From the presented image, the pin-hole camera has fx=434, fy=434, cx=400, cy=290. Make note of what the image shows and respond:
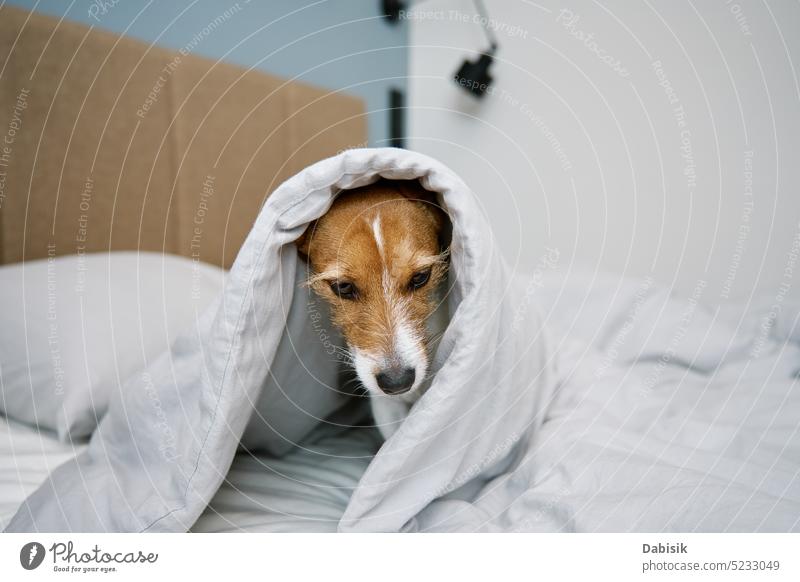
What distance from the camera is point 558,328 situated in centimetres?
206

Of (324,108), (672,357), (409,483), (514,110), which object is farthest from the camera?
(514,110)

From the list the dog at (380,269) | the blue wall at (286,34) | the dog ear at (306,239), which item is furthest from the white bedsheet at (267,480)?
the blue wall at (286,34)

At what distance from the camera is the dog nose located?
1.06 m

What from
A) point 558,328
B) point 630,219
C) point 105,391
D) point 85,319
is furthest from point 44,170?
point 630,219

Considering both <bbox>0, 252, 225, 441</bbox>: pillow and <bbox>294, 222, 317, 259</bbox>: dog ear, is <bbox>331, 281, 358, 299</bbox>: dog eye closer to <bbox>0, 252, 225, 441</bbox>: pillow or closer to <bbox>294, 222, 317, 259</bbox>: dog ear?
<bbox>294, 222, 317, 259</bbox>: dog ear

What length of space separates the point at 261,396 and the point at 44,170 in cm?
140

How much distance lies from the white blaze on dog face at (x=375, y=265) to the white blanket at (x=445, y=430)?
0.10 meters

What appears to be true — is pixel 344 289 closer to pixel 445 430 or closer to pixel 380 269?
pixel 380 269

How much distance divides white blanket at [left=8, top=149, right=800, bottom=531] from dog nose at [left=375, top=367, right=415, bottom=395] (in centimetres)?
8

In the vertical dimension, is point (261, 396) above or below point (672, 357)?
above

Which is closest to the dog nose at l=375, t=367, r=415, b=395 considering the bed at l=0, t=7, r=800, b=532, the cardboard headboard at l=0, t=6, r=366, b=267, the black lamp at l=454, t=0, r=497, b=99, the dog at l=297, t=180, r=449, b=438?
the dog at l=297, t=180, r=449, b=438
